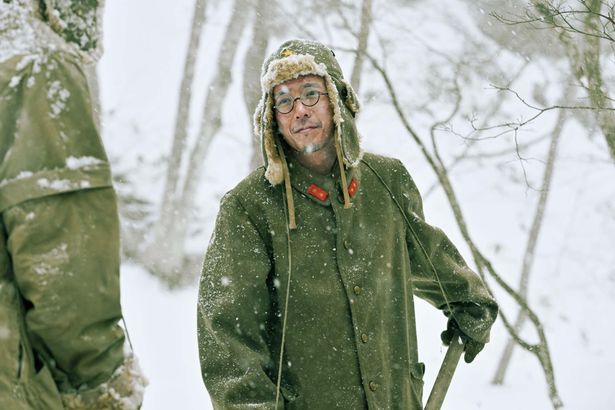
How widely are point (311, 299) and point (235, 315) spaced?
28 cm

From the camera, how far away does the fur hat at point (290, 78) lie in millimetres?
2646

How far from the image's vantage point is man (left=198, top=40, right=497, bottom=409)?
2.46m

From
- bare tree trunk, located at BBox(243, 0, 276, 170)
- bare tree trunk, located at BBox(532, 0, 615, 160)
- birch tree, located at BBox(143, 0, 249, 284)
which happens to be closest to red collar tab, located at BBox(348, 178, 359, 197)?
bare tree trunk, located at BBox(532, 0, 615, 160)

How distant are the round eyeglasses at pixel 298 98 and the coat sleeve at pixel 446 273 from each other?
18.0 inches

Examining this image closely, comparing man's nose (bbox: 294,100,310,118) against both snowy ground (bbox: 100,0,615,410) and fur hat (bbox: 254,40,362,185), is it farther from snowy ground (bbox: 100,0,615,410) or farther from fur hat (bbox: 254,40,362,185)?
snowy ground (bbox: 100,0,615,410)

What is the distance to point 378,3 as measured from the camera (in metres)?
13.4

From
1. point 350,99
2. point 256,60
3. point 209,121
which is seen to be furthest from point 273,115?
point 209,121

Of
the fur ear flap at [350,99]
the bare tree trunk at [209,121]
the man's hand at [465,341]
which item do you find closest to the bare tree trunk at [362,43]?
the bare tree trunk at [209,121]

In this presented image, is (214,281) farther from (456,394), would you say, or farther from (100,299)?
(456,394)

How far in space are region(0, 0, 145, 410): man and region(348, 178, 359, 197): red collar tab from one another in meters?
1.10

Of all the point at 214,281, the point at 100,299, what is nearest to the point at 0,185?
the point at 100,299

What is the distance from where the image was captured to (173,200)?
11555 millimetres

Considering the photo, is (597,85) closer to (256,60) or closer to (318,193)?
(318,193)

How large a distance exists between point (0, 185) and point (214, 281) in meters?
0.98
